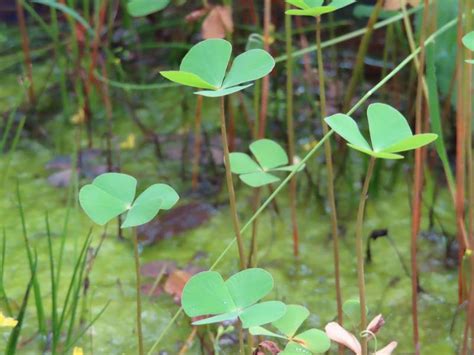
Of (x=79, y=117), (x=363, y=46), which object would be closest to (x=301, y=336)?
(x=363, y=46)

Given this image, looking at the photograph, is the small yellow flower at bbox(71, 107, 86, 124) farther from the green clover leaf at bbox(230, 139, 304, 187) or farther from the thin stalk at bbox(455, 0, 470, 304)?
the thin stalk at bbox(455, 0, 470, 304)

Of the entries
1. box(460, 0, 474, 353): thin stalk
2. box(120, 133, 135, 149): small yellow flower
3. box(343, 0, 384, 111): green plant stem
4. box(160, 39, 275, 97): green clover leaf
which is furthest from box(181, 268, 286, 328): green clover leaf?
box(120, 133, 135, 149): small yellow flower

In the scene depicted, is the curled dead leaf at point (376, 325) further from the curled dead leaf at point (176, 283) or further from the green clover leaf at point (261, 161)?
the curled dead leaf at point (176, 283)

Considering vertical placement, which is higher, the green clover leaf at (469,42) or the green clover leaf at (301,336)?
the green clover leaf at (469,42)

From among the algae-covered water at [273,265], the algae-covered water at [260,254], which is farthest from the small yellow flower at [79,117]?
the algae-covered water at [273,265]

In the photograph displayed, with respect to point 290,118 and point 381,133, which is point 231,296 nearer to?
point 381,133
